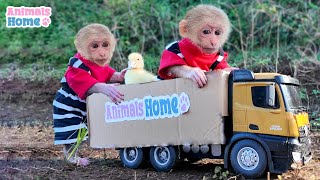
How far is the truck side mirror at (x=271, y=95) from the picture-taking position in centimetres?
288

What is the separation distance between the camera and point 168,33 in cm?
784

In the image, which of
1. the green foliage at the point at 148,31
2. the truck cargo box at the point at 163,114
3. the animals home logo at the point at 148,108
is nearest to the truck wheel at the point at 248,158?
the truck cargo box at the point at 163,114

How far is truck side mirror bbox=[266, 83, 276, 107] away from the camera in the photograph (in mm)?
2877

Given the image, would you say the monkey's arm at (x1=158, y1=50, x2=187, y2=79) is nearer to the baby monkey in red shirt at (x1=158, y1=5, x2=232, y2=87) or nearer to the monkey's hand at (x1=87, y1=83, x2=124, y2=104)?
the baby monkey in red shirt at (x1=158, y1=5, x2=232, y2=87)

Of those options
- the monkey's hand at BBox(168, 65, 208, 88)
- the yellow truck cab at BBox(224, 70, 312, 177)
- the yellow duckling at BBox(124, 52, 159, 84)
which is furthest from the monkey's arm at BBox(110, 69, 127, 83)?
the yellow truck cab at BBox(224, 70, 312, 177)

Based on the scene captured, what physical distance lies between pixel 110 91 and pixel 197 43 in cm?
63

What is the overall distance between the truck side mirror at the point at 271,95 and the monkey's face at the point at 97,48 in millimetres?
1144

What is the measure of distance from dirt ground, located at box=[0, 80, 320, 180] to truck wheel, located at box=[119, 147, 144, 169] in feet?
0.14

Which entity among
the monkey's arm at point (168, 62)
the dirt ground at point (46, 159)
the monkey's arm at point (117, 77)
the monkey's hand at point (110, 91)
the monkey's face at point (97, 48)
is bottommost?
the dirt ground at point (46, 159)

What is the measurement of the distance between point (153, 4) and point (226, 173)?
5.51m

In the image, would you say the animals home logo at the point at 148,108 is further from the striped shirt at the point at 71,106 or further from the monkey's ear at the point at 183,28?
the monkey's ear at the point at 183,28

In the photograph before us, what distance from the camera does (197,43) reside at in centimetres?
315

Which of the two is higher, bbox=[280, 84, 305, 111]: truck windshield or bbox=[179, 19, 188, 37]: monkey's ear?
bbox=[179, 19, 188, 37]: monkey's ear

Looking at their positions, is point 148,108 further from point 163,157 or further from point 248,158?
point 248,158
